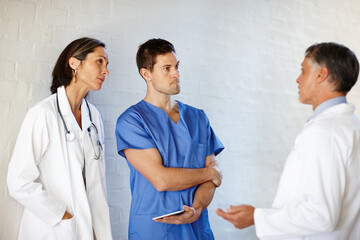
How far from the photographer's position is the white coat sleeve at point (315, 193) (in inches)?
49.9

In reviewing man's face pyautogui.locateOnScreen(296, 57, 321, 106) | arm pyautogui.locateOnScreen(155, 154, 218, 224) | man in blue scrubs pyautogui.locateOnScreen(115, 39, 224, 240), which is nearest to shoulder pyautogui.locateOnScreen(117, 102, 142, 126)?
man in blue scrubs pyautogui.locateOnScreen(115, 39, 224, 240)

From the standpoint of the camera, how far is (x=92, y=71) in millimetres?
2021

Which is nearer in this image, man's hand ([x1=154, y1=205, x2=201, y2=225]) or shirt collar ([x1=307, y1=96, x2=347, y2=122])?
shirt collar ([x1=307, y1=96, x2=347, y2=122])

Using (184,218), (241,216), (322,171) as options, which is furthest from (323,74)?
(184,218)

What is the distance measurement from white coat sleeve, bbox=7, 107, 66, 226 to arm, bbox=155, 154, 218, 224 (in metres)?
0.53

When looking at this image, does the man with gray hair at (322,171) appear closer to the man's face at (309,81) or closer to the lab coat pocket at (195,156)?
the man's face at (309,81)

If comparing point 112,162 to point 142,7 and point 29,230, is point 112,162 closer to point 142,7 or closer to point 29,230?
point 29,230

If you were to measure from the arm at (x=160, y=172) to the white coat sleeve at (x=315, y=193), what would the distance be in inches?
22.6

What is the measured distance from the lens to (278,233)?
137 centimetres

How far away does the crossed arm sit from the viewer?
6.00 ft

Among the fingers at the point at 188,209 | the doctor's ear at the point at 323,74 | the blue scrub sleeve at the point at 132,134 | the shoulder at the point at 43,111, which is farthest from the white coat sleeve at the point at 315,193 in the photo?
the shoulder at the point at 43,111

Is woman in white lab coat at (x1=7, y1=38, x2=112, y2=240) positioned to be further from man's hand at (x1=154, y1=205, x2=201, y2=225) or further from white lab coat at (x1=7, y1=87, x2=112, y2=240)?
man's hand at (x1=154, y1=205, x2=201, y2=225)

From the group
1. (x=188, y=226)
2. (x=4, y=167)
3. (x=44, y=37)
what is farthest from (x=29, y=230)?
(x=44, y=37)

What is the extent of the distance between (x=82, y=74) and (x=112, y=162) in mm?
665
